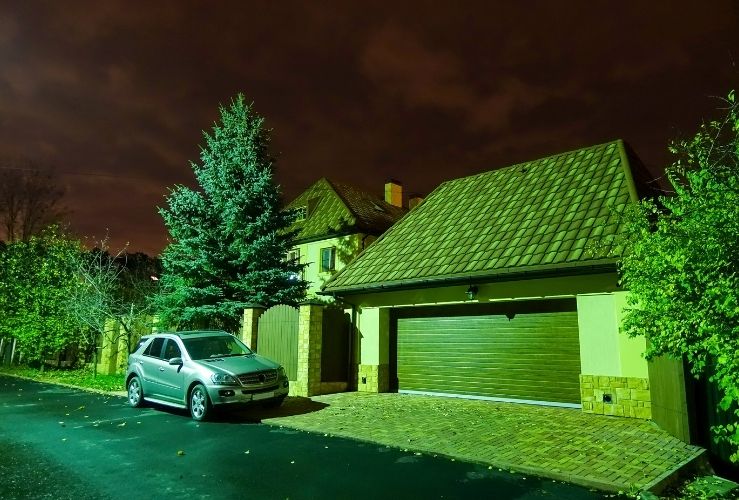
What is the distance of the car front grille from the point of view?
947 cm

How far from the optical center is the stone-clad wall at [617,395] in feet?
28.8

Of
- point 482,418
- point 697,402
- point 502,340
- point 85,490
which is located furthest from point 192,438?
point 697,402

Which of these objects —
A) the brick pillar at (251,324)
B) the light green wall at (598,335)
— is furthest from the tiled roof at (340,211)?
the light green wall at (598,335)

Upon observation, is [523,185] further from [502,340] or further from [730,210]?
[730,210]

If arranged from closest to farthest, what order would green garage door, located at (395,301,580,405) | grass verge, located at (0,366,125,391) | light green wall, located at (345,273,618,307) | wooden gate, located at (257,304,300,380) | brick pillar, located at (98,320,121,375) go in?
light green wall, located at (345,273,618,307) → green garage door, located at (395,301,580,405) → wooden gate, located at (257,304,300,380) → grass verge, located at (0,366,125,391) → brick pillar, located at (98,320,121,375)

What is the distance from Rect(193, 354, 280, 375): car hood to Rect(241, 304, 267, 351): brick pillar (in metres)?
3.81

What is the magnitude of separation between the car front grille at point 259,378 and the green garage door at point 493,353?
4342mm

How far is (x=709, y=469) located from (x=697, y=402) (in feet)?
3.42

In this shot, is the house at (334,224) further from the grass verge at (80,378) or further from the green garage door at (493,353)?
the green garage door at (493,353)

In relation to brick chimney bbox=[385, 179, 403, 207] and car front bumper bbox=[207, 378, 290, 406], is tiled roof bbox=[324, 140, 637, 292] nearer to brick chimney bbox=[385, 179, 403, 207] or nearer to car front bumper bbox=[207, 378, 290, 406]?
car front bumper bbox=[207, 378, 290, 406]

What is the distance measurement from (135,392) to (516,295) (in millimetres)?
9429

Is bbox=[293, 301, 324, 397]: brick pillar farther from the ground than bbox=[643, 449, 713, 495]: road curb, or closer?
farther from the ground

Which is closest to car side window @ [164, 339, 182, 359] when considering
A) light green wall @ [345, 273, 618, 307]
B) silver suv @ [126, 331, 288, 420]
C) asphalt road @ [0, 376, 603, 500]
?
silver suv @ [126, 331, 288, 420]

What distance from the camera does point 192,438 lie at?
25.8ft
